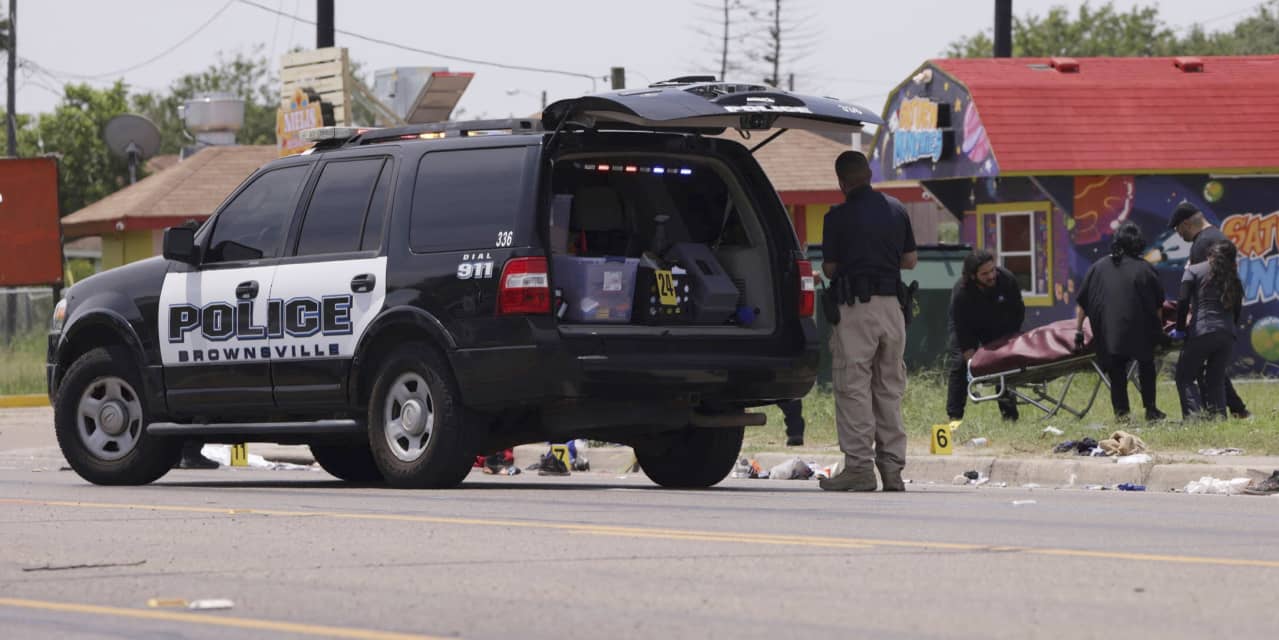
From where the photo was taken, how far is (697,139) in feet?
39.7

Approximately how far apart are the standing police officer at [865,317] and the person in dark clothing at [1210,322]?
5235 millimetres

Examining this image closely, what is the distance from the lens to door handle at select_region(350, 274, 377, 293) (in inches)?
465

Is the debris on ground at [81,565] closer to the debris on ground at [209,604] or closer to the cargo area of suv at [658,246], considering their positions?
the debris on ground at [209,604]

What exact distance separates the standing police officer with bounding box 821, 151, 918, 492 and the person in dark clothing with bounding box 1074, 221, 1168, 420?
17.4 ft

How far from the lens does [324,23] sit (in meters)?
29.8

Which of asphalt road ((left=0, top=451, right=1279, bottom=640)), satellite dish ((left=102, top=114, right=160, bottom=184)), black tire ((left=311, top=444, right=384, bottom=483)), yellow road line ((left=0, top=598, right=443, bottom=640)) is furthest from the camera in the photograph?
satellite dish ((left=102, top=114, right=160, bottom=184))

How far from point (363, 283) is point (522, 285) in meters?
1.11

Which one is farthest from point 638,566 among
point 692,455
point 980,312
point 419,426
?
point 980,312

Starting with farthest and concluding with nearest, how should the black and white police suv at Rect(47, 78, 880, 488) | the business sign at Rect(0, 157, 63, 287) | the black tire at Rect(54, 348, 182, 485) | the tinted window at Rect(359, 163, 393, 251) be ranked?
the business sign at Rect(0, 157, 63, 287) → the black tire at Rect(54, 348, 182, 485) → the tinted window at Rect(359, 163, 393, 251) → the black and white police suv at Rect(47, 78, 880, 488)

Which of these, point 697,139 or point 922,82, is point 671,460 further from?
point 922,82

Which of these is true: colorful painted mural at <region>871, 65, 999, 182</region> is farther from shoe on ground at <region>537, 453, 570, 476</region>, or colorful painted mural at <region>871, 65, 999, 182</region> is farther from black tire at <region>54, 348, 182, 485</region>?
black tire at <region>54, 348, 182, 485</region>

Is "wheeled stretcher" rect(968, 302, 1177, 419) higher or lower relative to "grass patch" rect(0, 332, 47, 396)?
higher

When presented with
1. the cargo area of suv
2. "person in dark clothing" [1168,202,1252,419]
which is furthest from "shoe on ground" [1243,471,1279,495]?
"person in dark clothing" [1168,202,1252,419]

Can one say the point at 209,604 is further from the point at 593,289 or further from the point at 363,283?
the point at 363,283
